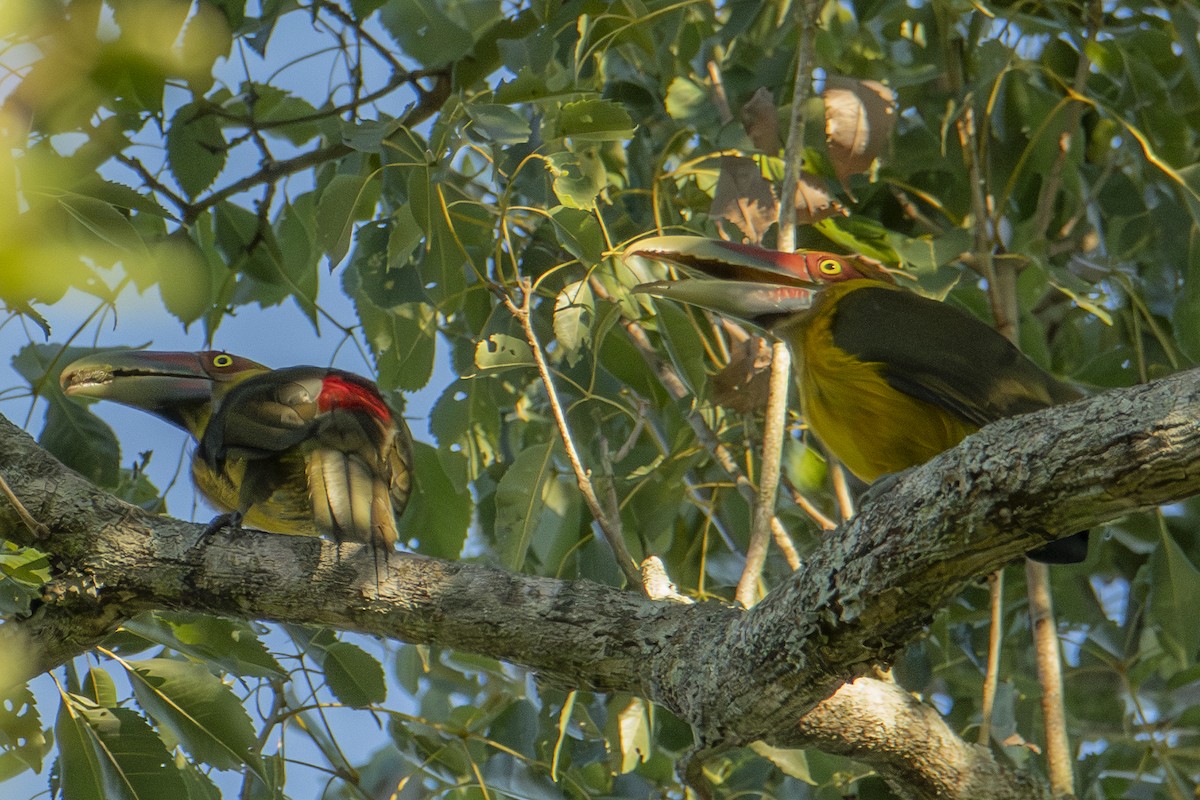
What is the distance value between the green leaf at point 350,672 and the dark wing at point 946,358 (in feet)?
4.71

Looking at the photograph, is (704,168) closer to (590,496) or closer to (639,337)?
(639,337)

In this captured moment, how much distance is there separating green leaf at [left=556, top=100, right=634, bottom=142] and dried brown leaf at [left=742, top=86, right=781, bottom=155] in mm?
752

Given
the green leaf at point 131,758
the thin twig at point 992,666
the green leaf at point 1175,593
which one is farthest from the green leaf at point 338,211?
the green leaf at point 1175,593

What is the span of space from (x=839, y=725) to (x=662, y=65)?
2.25 meters

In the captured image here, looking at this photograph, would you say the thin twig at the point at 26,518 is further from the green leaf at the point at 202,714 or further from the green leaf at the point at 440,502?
the green leaf at the point at 440,502

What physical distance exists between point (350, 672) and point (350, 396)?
67cm

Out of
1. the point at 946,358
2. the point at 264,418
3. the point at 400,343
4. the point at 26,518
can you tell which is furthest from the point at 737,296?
the point at 26,518

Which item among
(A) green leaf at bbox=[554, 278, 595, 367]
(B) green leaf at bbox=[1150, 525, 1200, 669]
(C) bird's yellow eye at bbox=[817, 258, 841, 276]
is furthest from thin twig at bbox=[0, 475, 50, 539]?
(B) green leaf at bbox=[1150, 525, 1200, 669]

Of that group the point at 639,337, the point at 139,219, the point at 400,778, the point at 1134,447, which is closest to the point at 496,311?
the point at 639,337

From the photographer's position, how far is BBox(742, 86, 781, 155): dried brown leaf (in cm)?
342

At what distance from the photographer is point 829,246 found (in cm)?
381

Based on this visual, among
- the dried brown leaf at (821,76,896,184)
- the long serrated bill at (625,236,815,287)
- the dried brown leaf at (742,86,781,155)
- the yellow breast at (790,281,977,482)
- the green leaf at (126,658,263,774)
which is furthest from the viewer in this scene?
the dried brown leaf at (742,86,781,155)

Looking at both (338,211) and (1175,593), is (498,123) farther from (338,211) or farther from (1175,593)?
(1175,593)

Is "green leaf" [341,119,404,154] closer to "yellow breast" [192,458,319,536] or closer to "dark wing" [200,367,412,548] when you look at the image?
"dark wing" [200,367,412,548]
